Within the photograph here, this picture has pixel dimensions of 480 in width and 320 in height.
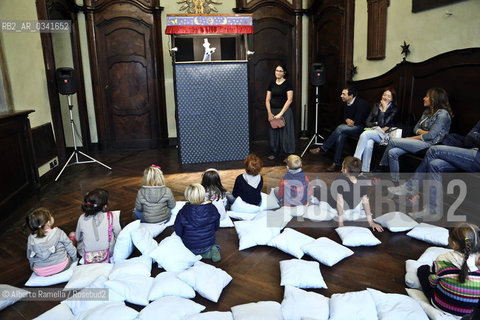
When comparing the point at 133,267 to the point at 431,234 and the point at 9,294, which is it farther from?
the point at 431,234

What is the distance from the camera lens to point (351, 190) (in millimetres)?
3197

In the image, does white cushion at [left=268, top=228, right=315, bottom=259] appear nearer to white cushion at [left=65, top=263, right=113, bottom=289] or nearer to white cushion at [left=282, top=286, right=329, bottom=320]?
white cushion at [left=282, top=286, right=329, bottom=320]

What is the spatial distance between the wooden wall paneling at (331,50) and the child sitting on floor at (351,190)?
11.2 ft

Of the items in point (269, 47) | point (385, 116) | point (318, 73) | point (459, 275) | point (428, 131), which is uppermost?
point (269, 47)

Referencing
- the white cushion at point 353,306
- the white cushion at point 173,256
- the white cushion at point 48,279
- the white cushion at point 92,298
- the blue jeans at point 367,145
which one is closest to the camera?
the white cushion at point 353,306

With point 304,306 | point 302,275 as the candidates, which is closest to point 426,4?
point 302,275

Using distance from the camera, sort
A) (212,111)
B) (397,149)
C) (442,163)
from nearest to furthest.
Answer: (442,163) → (397,149) → (212,111)

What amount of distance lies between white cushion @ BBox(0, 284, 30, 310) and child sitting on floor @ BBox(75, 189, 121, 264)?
0.45 meters

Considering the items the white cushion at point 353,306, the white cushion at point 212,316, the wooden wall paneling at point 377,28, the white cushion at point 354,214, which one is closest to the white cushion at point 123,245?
the white cushion at point 212,316

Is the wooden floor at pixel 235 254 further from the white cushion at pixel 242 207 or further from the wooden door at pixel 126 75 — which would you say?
the wooden door at pixel 126 75

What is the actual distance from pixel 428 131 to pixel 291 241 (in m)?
2.25

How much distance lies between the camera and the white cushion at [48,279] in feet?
8.26

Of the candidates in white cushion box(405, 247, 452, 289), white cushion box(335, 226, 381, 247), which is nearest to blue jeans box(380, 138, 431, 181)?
white cushion box(335, 226, 381, 247)

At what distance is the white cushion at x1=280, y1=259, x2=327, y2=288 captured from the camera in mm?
2391
